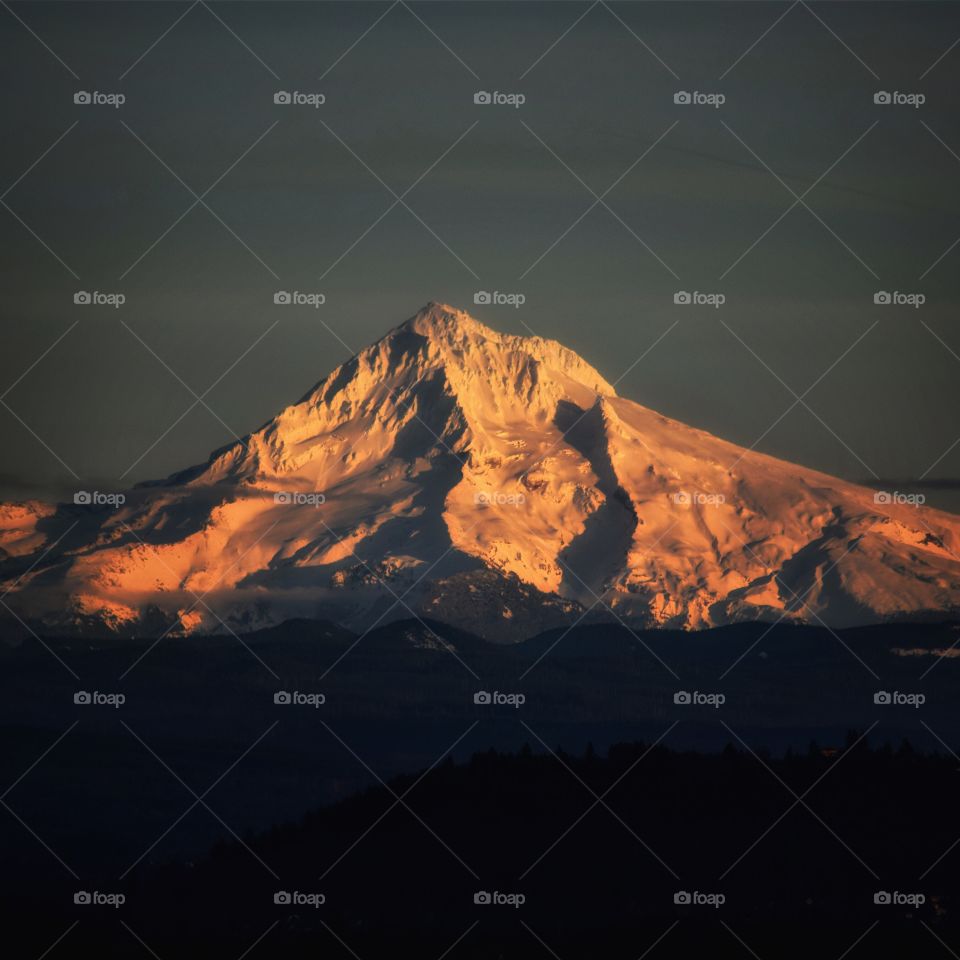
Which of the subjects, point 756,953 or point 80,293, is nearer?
point 80,293

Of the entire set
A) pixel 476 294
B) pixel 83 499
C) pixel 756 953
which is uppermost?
pixel 476 294

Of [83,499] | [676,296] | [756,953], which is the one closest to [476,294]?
[676,296]

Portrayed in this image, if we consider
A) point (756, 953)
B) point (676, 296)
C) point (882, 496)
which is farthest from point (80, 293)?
point (756, 953)

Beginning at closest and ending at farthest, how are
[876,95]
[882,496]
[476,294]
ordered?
1. [876,95]
2. [476,294]
3. [882,496]

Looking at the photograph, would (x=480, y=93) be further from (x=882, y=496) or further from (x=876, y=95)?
(x=882, y=496)

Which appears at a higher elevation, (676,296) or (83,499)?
(676,296)

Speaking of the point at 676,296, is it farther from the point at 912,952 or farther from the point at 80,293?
the point at 912,952

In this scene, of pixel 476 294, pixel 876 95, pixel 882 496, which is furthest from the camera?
pixel 882 496

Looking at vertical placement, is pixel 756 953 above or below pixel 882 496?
below

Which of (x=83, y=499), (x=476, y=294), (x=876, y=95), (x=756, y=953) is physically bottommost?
(x=756, y=953)
